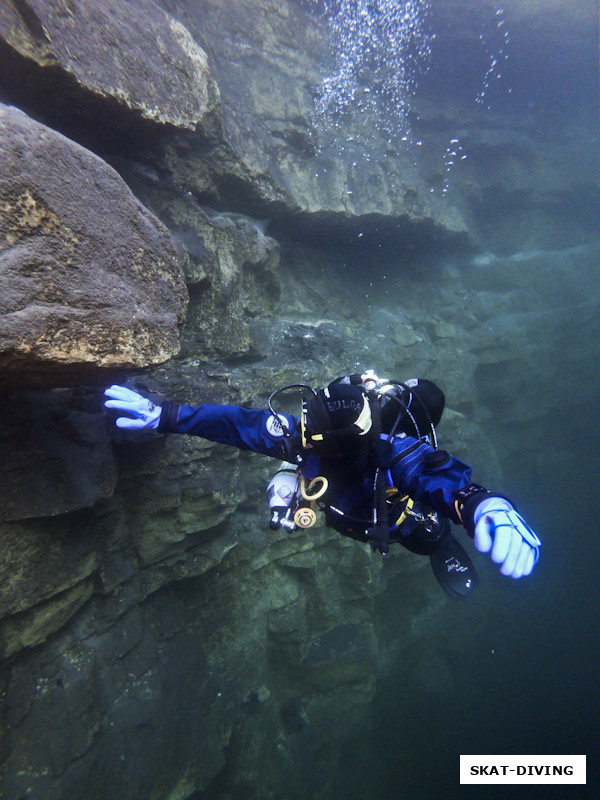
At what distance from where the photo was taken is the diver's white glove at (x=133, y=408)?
118 inches

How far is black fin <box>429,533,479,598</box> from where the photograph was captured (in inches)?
124

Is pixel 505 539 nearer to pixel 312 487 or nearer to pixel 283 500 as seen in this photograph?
pixel 312 487

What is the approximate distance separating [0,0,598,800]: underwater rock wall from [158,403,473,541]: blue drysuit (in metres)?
0.60

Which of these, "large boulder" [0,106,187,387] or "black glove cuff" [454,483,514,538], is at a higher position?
"large boulder" [0,106,187,387]

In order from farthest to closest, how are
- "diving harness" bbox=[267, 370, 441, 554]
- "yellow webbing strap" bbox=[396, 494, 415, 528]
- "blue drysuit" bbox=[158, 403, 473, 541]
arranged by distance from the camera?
"yellow webbing strap" bbox=[396, 494, 415, 528]
"diving harness" bbox=[267, 370, 441, 554]
"blue drysuit" bbox=[158, 403, 473, 541]

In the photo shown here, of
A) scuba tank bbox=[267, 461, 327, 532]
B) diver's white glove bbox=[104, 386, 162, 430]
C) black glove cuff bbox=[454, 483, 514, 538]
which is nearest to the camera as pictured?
black glove cuff bbox=[454, 483, 514, 538]

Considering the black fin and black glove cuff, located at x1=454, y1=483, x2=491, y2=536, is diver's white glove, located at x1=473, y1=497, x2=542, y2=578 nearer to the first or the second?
black glove cuff, located at x1=454, y1=483, x2=491, y2=536

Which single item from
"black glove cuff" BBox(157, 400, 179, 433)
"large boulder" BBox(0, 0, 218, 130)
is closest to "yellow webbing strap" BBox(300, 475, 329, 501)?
"black glove cuff" BBox(157, 400, 179, 433)

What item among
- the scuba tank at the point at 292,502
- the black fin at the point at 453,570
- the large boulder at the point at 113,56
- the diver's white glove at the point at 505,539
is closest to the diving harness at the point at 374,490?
the scuba tank at the point at 292,502

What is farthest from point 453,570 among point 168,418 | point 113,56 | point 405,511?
point 113,56

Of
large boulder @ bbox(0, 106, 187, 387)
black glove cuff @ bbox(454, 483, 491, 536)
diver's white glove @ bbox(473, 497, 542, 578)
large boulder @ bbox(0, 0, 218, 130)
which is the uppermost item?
large boulder @ bbox(0, 0, 218, 130)

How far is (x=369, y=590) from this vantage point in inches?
282

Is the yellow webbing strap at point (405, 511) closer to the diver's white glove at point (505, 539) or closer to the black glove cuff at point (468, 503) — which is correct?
the black glove cuff at point (468, 503)

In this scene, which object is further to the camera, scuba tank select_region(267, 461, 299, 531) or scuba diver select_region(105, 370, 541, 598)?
scuba tank select_region(267, 461, 299, 531)
